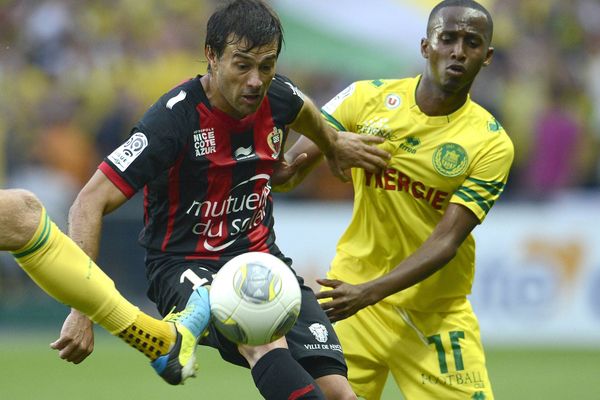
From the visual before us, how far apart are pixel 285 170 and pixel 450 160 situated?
A: 0.90m

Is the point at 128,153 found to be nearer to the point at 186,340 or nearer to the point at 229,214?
the point at 229,214

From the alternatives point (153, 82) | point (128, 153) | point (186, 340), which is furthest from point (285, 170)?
point (153, 82)

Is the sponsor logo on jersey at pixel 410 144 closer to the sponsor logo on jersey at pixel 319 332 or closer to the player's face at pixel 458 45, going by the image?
the player's face at pixel 458 45

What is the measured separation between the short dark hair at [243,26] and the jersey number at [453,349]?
1.97 meters

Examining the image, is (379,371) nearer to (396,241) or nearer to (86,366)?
(396,241)

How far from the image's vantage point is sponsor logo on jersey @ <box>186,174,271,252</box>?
5.52 m

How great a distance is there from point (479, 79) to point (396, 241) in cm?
786

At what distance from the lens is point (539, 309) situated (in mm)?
12586

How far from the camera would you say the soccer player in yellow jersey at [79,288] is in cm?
465

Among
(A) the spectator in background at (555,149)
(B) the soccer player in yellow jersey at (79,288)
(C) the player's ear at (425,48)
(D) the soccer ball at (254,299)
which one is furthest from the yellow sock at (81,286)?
(A) the spectator in background at (555,149)

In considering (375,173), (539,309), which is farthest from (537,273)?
(375,173)

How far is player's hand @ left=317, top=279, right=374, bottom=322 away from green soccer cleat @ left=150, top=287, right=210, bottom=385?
0.99 m

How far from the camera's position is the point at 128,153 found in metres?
5.19

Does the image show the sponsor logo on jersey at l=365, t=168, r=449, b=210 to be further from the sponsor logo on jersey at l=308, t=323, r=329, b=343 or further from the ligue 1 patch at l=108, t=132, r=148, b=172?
the ligue 1 patch at l=108, t=132, r=148, b=172
